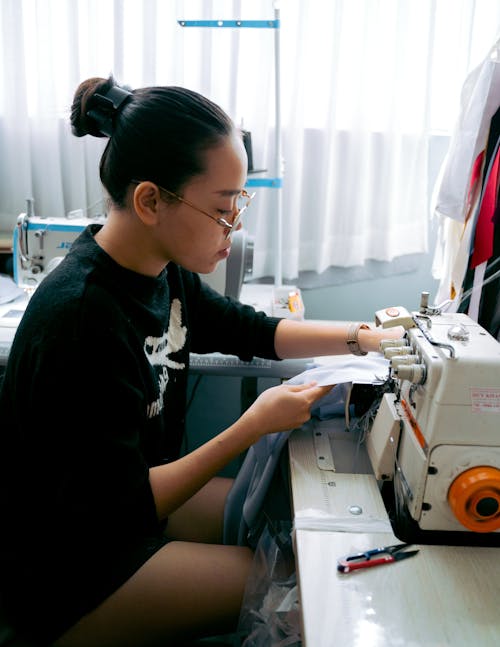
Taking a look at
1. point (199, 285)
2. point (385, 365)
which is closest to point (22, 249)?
point (199, 285)

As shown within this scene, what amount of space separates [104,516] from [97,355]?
0.83 feet

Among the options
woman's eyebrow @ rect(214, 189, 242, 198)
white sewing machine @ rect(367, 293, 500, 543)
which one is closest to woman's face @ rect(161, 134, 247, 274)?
woman's eyebrow @ rect(214, 189, 242, 198)

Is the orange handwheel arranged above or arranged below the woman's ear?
below

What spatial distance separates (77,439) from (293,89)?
60.9 inches

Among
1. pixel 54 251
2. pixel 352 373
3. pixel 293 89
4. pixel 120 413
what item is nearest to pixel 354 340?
pixel 352 373

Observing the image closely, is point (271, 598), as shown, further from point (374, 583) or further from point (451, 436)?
point (451, 436)

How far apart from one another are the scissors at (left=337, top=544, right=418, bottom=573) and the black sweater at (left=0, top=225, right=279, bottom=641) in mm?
330

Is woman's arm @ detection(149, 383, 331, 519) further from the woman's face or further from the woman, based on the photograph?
the woman's face

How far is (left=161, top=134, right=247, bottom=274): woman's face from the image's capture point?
1.01m

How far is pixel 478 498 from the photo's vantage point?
2.78 feet

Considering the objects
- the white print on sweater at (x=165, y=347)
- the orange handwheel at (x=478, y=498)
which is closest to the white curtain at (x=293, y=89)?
the white print on sweater at (x=165, y=347)

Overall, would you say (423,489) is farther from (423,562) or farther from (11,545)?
(11,545)

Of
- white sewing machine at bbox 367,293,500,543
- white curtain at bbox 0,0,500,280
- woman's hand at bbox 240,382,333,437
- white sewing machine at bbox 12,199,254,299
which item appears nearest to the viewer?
white sewing machine at bbox 367,293,500,543

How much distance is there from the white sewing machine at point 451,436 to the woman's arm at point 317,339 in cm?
34
